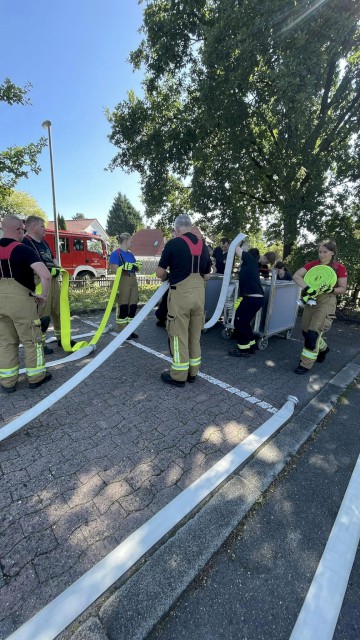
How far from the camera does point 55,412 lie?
3100 millimetres

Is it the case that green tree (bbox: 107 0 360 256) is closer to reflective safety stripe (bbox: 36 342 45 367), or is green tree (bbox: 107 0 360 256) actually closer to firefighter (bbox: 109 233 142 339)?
firefighter (bbox: 109 233 142 339)

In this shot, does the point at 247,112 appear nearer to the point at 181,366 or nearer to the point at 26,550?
the point at 181,366

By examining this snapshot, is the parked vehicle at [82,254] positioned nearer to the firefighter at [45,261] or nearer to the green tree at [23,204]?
the firefighter at [45,261]

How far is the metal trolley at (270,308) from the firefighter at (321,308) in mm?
865

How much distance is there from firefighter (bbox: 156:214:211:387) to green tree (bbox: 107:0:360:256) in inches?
163

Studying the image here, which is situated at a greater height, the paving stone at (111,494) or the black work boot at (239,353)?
the black work boot at (239,353)

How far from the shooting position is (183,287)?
3.55 meters

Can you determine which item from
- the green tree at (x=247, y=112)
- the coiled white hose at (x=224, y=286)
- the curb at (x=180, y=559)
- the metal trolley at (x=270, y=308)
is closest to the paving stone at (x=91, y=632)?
the curb at (x=180, y=559)

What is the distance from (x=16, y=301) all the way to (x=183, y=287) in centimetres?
189

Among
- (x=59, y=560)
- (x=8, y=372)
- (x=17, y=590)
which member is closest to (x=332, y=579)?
(x=59, y=560)

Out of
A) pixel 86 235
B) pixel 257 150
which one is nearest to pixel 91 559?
pixel 257 150

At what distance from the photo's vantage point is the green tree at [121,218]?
6181 cm

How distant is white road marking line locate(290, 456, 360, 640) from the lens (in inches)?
57.6

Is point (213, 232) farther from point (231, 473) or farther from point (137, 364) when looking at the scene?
point (231, 473)
